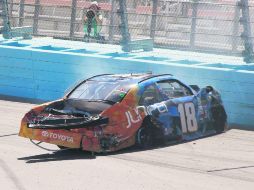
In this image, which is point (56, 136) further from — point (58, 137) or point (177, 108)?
point (177, 108)

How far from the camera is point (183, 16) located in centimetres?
1644

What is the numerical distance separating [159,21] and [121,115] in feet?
20.8

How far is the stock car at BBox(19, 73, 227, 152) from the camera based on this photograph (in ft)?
35.4

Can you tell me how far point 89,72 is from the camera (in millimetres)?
16656

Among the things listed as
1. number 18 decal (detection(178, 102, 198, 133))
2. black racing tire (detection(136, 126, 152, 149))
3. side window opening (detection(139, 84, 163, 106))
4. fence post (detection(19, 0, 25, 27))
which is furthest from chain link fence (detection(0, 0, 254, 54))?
black racing tire (detection(136, 126, 152, 149))

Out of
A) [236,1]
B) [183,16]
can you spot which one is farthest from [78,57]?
[236,1]

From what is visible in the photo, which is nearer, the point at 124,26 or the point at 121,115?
the point at 121,115

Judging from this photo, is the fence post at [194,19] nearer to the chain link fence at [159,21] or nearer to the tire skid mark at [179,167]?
the chain link fence at [159,21]

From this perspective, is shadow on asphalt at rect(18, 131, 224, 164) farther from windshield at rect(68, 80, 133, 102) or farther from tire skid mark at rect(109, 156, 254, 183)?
windshield at rect(68, 80, 133, 102)

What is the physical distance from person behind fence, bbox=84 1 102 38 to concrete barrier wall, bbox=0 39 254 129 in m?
1.12

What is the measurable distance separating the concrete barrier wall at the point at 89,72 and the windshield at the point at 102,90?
3.45 meters

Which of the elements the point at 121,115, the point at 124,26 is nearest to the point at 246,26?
the point at 124,26

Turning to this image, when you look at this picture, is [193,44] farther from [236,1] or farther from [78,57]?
[78,57]

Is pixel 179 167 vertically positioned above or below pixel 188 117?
below
